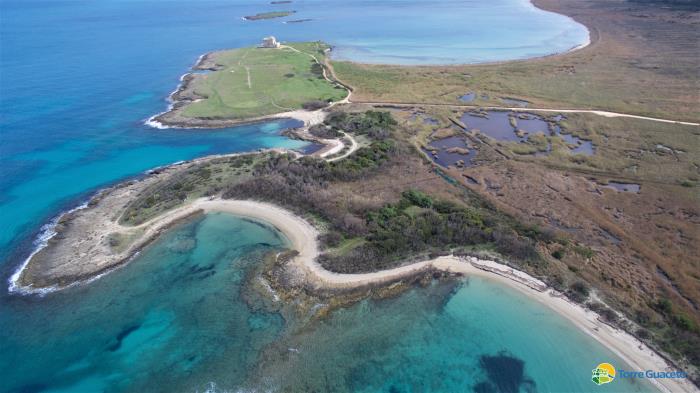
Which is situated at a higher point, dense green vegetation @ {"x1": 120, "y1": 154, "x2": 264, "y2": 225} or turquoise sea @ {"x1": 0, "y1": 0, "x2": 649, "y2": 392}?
dense green vegetation @ {"x1": 120, "y1": 154, "x2": 264, "y2": 225}

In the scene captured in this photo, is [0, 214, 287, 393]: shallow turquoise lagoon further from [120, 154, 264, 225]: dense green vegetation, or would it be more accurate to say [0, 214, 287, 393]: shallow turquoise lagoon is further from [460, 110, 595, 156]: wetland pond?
[460, 110, 595, 156]: wetland pond

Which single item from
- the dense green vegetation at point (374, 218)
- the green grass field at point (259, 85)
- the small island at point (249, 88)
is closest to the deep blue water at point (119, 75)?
the small island at point (249, 88)

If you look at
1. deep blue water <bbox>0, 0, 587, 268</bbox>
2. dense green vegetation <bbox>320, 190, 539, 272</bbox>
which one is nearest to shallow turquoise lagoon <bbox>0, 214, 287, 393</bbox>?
dense green vegetation <bbox>320, 190, 539, 272</bbox>

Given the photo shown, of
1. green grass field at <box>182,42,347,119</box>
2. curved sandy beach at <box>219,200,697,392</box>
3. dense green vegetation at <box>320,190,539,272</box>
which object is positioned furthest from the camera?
green grass field at <box>182,42,347,119</box>

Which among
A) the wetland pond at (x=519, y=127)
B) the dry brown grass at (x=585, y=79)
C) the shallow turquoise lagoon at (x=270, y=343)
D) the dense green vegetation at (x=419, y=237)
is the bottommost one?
the shallow turquoise lagoon at (x=270, y=343)


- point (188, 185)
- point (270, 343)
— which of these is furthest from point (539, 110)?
point (270, 343)

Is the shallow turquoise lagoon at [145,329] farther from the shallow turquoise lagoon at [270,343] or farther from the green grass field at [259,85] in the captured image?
the green grass field at [259,85]

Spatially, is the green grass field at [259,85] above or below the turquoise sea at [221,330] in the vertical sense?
above
